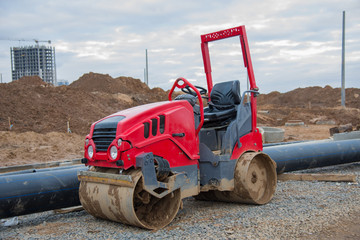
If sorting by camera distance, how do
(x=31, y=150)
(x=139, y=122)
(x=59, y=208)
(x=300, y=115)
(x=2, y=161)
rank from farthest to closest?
1. (x=300, y=115)
2. (x=31, y=150)
3. (x=2, y=161)
4. (x=59, y=208)
5. (x=139, y=122)

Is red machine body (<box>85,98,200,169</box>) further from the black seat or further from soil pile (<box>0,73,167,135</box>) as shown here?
soil pile (<box>0,73,167,135</box>)

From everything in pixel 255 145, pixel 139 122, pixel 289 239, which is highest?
pixel 139 122

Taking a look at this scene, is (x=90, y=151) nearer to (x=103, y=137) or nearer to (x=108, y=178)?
(x=103, y=137)

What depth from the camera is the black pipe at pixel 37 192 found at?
5730 mm

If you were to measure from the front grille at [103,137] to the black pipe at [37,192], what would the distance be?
112 cm

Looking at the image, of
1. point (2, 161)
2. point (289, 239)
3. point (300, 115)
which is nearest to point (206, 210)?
point (289, 239)

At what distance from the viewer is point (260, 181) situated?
22.5 feet

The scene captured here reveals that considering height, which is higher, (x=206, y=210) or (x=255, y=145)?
(x=255, y=145)

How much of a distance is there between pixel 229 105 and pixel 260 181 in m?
1.36

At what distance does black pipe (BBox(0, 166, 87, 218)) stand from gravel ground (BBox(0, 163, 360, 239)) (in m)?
0.25

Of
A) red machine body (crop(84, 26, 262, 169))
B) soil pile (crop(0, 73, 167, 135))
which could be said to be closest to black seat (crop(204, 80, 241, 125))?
red machine body (crop(84, 26, 262, 169))

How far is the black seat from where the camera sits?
6.73m

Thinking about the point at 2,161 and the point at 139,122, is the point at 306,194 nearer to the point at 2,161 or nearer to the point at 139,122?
the point at 139,122

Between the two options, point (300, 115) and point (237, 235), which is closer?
point (237, 235)
